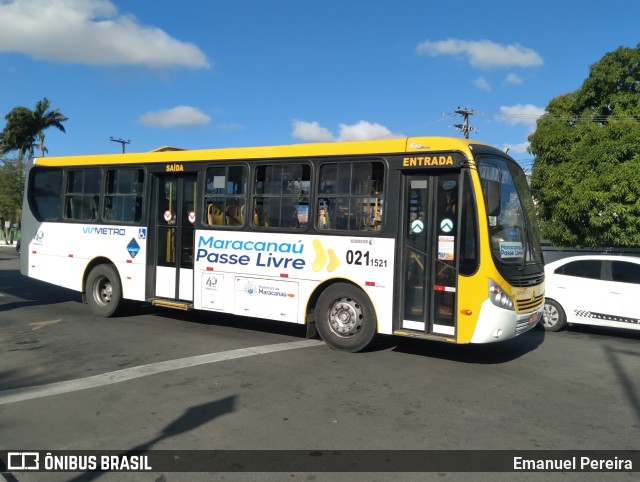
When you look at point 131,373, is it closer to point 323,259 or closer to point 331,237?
point 323,259

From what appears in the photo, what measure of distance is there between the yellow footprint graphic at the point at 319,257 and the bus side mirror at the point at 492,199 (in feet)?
8.10

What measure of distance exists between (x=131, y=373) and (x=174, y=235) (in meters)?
3.62

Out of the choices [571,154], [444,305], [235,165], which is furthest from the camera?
[571,154]

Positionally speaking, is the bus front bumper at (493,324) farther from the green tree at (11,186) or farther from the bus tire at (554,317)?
the green tree at (11,186)

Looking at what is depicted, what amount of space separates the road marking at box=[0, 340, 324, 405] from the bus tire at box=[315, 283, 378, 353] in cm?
62

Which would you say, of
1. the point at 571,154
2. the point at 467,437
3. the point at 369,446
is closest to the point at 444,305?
the point at 467,437

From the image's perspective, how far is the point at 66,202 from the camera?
11.2 meters

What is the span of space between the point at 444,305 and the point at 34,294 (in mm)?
11234

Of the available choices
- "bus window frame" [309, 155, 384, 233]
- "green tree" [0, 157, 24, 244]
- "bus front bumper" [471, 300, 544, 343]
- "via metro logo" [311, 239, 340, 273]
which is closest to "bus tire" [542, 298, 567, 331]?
"bus front bumper" [471, 300, 544, 343]

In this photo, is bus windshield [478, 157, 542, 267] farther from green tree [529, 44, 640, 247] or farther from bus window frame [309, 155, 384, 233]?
green tree [529, 44, 640, 247]

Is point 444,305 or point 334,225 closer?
point 444,305

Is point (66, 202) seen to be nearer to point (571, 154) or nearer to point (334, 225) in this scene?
point (334, 225)

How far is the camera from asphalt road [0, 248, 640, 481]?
4.63 m

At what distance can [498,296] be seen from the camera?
679 cm
